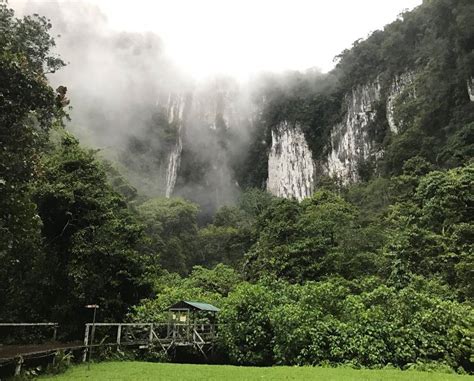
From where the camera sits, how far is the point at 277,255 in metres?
22.7

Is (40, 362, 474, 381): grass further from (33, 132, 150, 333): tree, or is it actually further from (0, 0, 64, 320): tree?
(33, 132, 150, 333): tree

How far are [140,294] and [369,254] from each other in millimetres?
11872

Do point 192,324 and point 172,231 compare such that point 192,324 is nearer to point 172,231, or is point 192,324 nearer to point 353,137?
point 172,231

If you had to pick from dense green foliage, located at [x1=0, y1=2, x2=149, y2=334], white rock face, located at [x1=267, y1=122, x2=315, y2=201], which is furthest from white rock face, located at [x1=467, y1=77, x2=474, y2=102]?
dense green foliage, located at [x1=0, y1=2, x2=149, y2=334]

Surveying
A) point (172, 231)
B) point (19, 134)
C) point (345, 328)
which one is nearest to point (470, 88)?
point (345, 328)

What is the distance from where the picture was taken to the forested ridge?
988 centimetres

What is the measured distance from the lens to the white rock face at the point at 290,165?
51.5 meters

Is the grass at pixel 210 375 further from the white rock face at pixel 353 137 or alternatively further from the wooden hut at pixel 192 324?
the white rock face at pixel 353 137

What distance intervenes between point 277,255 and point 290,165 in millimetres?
31195

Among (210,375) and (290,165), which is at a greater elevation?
(290,165)

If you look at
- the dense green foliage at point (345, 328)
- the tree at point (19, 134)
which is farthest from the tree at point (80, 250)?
the dense green foliage at point (345, 328)

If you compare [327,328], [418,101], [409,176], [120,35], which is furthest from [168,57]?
[327,328]

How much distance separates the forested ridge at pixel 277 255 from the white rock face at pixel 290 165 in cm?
2034

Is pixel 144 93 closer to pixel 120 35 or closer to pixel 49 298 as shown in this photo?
pixel 120 35
